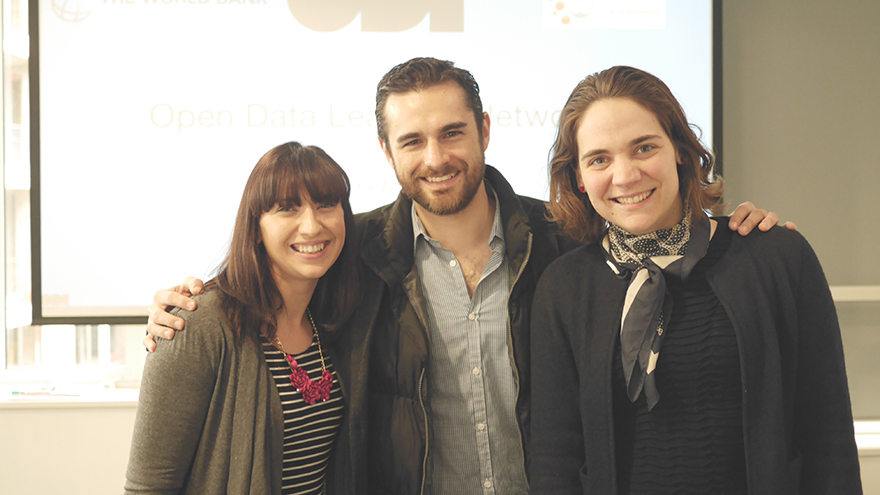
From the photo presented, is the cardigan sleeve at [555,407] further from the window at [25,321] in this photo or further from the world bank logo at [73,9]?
the world bank logo at [73,9]

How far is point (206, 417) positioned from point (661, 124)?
1314 mm

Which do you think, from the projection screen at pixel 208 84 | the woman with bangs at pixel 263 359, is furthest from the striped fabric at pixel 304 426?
the projection screen at pixel 208 84

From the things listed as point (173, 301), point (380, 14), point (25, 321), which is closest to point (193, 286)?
point (173, 301)

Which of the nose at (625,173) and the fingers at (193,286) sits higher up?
the nose at (625,173)

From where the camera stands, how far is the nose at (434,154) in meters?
1.62

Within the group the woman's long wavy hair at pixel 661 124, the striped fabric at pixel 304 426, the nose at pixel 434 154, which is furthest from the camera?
the nose at pixel 434 154

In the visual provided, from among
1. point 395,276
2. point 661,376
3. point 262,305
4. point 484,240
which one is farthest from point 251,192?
point 661,376

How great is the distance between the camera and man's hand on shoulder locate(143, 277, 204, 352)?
1386mm

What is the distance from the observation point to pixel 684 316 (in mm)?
1237

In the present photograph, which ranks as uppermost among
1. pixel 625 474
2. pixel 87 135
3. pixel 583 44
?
pixel 583 44

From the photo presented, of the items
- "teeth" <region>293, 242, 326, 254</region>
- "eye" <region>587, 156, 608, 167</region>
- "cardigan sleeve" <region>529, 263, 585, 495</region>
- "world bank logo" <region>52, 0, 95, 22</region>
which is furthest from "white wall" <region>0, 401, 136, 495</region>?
"eye" <region>587, 156, 608, 167</region>

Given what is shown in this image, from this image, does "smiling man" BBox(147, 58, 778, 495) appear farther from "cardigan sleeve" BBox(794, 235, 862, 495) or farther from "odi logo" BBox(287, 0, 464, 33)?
"odi logo" BBox(287, 0, 464, 33)

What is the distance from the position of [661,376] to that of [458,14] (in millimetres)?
2131

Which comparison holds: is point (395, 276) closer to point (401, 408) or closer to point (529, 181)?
point (401, 408)
